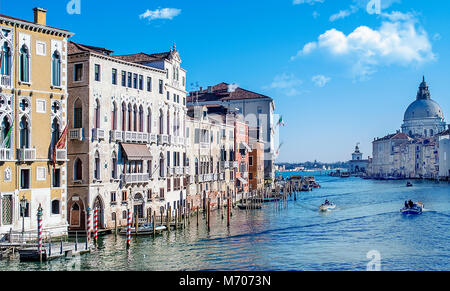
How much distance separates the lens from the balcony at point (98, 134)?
2309cm

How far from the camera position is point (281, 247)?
71.3 feet

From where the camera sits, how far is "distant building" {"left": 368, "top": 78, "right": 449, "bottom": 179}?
112m

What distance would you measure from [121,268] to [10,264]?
3467 millimetres

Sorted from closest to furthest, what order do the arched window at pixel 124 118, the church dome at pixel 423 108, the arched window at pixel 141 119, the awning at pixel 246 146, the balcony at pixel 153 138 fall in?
the arched window at pixel 124 118 → the arched window at pixel 141 119 → the balcony at pixel 153 138 → the awning at pixel 246 146 → the church dome at pixel 423 108

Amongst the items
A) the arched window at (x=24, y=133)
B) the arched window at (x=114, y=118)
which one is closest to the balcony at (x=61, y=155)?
the arched window at (x=24, y=133)

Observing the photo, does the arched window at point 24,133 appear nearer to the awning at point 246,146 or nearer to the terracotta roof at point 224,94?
the awning at point 246,146

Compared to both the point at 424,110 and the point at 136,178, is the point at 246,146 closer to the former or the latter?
the point at 136,178

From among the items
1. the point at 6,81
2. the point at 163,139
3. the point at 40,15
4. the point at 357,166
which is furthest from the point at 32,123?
the point at 357,166

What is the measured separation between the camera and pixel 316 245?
72.5 feet

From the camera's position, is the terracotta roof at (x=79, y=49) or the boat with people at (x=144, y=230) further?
the terracotta roof at (x=79, y=49)

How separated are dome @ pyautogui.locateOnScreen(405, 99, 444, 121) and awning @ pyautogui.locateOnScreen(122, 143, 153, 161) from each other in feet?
460

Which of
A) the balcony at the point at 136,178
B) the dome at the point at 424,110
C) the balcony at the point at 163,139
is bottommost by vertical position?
the balcony at the point at 136,178
